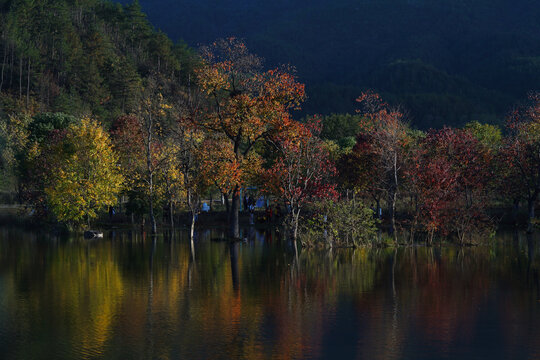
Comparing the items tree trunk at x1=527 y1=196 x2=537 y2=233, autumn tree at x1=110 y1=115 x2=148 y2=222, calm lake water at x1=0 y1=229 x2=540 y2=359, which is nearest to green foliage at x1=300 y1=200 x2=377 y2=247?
calm lake water at x1=0 y1=229 x2=540 y2=359

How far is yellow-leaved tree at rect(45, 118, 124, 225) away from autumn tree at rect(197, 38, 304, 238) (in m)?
13.6

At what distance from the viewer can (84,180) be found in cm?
5938

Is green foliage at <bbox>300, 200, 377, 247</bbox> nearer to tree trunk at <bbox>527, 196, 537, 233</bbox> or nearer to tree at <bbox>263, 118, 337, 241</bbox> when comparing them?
tree at <bbox>263, 118, 337, 241</bbox>

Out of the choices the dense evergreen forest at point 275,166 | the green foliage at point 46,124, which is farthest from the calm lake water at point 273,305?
the green foliage at point 46,124

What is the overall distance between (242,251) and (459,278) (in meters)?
16.7

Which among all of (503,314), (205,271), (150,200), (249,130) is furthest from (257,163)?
(503,314)

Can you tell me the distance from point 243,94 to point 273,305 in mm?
26832

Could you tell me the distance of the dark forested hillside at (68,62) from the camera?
12850 centimetres

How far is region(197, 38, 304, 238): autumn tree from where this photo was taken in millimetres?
46656

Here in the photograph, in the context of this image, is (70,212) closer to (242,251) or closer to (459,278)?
(242,251)

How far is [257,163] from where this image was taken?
157 feet

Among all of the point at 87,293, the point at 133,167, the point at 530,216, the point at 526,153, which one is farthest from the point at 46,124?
the point at 87,293

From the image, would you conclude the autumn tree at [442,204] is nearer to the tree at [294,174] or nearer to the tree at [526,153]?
the tree at [294,174]

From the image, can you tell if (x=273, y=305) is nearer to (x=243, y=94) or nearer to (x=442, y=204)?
(x=442, y=204)
